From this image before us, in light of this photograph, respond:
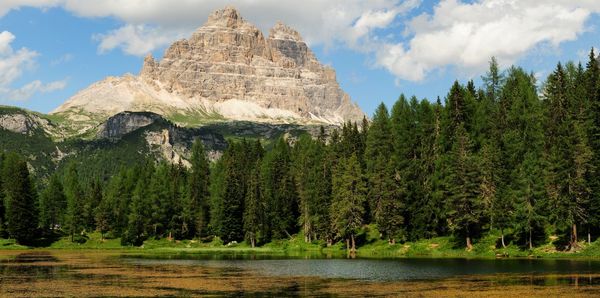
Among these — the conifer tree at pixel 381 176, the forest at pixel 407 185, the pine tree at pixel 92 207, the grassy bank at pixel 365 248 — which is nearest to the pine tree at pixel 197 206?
the forest at pixel 407 185

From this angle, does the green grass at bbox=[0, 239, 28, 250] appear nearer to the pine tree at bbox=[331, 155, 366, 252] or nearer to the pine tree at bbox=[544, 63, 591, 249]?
the pine tree at bbox=[331, 155, 366, 252]

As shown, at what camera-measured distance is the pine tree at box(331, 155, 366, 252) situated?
107 m

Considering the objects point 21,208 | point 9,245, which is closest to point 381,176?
point 21,208

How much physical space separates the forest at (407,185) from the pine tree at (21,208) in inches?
10.7

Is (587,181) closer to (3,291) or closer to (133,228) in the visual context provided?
(3,291)

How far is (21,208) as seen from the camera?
137m

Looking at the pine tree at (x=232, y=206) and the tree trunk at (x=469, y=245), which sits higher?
the pine tree at (x=232, y=206)

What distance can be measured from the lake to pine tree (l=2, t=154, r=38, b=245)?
65410 millimetres

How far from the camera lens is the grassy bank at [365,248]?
278 feet

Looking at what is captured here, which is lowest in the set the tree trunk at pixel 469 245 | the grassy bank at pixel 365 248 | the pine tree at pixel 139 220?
the grassy bank at pixel 365 248

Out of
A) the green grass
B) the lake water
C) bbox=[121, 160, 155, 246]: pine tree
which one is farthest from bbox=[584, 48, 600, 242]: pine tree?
the green grass

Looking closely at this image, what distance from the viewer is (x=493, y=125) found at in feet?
348

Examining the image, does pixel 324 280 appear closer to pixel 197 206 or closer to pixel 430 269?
pixel 430 269

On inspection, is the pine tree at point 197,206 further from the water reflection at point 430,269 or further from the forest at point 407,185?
the water reflection at point 430,269
